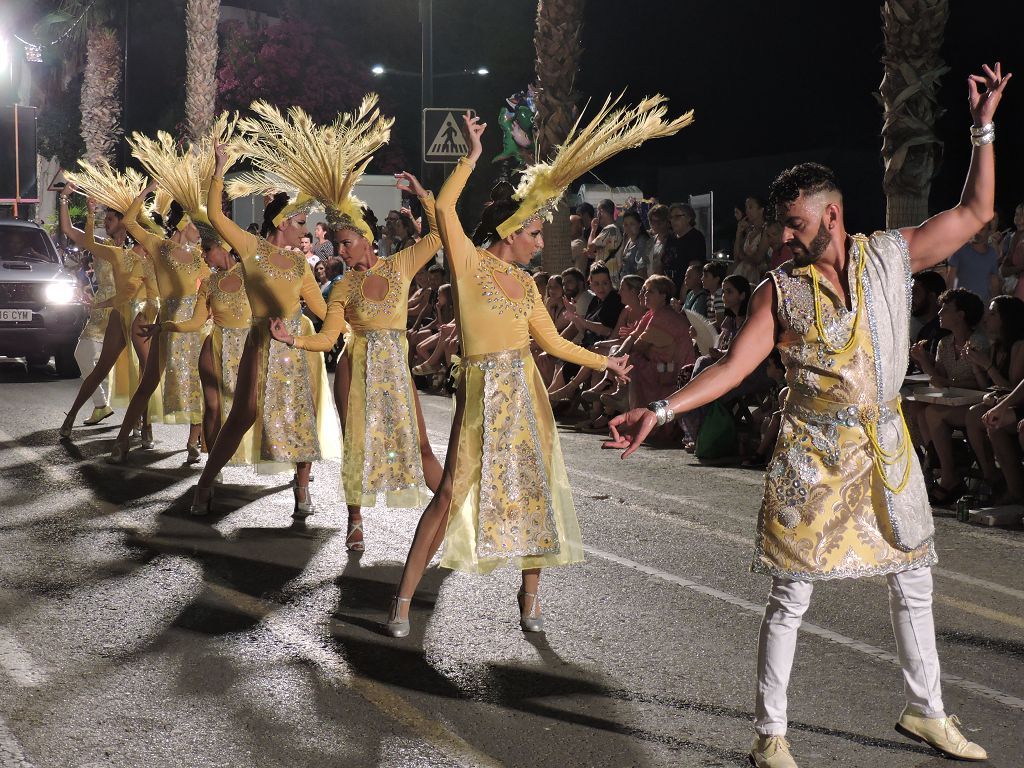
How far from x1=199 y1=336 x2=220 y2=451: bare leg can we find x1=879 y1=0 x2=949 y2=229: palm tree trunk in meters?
6.69

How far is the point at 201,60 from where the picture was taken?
35.4m

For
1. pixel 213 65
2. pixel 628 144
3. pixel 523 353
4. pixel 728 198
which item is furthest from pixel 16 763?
pixel 213 65

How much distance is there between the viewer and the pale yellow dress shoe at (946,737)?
4629mm

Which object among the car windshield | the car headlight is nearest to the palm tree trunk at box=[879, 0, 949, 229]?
the car headlight

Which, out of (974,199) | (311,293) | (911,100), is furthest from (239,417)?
(911,100)

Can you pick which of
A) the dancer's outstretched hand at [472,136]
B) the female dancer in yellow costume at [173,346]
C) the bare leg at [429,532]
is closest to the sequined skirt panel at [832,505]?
the bare leg at [429,532]

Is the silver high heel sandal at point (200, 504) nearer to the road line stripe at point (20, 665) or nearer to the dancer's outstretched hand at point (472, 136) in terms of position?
the road line stripe at point (20, 665)

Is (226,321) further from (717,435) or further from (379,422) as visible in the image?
(717,435)

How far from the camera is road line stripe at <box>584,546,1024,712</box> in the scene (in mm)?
5367

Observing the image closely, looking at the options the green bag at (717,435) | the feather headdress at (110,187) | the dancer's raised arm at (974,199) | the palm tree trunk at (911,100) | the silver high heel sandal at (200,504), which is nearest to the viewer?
the dancer's raised arm at (974,199)

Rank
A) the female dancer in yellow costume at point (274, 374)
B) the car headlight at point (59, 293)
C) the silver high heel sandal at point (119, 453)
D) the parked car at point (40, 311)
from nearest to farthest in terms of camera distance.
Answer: the female dancer in yellow costume at point (274, 374)
the silver high heel sandal at point (119, 453)
the parked car at point (40, 311)
the car headlight at point (59, 293)

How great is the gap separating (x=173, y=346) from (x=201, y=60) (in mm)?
25541

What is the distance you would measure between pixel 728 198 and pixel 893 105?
10.2m

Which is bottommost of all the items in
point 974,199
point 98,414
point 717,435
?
point 98,414
